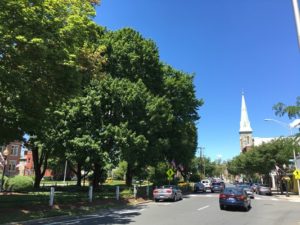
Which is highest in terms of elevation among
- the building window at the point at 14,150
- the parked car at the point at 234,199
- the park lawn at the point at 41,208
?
the building window at the point at 14,150

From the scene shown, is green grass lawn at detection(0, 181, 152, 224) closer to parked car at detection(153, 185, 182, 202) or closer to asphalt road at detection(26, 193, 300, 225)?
asphalt road at detection(26, 193, 300, 225)

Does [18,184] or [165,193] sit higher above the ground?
[18,184]

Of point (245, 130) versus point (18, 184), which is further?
point (245, 130)

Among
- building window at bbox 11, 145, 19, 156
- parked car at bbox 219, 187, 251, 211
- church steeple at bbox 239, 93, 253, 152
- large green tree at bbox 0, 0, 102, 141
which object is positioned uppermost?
church steeple at bbox 239, 93, 253, 152

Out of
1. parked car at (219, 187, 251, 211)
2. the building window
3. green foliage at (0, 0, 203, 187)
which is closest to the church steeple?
the building window

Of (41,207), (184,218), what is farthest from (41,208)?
(184,218)

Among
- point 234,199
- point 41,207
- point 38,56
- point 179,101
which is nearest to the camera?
point 38,56

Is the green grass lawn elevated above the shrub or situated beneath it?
situated beneath

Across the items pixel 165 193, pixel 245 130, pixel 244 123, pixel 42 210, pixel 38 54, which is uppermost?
pixel 244 123

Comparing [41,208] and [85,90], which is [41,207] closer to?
[41,208]

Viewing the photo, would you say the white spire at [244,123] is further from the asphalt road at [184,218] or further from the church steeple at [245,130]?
the asphalt road at [184,218]

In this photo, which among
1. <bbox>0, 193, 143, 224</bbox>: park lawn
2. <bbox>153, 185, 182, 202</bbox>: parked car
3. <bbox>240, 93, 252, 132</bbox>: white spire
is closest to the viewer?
<bbox>0, 193, 143, 224</bbox>: park lawn

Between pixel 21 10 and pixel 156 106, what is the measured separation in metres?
20.0

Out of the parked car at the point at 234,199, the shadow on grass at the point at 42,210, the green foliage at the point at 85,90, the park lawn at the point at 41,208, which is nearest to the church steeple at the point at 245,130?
the green foliage at the point at 85,90
